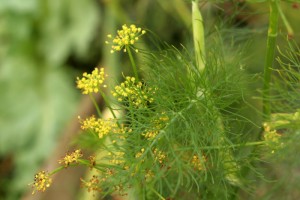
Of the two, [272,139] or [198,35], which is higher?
[198,35]

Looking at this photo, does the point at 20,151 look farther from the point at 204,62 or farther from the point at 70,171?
the point at 204,62

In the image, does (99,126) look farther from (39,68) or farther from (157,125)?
(39,68)

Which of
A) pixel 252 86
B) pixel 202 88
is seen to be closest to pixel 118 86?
pixel 202 88

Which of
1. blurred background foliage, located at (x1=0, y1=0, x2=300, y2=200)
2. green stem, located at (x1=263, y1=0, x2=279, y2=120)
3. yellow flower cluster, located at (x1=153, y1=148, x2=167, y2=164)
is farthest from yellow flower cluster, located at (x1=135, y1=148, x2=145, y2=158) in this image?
blurred background foliage, located at (x1=0, y1=0, x2=300, y2=200)

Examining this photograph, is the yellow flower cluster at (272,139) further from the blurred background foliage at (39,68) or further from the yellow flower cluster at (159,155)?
the blurred background foliage at (39,68)

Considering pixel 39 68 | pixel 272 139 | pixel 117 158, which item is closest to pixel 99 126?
pixel 117 158

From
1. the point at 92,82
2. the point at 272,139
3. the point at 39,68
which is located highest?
the point at 39,68

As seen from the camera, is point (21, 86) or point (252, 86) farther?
point (21, 86)

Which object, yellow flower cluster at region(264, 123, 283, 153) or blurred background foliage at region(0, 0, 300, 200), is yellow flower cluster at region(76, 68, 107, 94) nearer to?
yellow flower cluster at region(264, 123, 283, 153)
